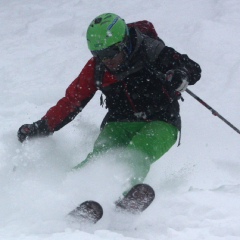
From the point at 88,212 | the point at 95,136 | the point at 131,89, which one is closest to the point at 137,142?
the point at 131,89

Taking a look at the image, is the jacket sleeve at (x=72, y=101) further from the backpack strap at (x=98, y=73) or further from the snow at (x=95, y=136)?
the snow at (x=95, y=136)

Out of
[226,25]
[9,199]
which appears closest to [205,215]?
[9,199]

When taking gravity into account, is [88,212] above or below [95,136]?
below

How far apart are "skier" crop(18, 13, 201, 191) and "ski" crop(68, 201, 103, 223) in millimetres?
834

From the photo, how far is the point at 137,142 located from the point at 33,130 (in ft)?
3.92

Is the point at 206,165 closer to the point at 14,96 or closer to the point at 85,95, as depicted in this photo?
the point at 85,95

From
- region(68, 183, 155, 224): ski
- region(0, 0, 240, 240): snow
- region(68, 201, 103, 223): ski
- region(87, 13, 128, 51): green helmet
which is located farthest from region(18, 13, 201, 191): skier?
region(68, 201, 103, 223): ski

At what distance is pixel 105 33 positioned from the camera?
4.68m

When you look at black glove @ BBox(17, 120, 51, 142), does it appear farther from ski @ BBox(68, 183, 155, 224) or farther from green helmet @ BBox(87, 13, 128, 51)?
ski @ BBox(68, 183, 155, 224)

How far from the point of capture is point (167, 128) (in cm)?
506

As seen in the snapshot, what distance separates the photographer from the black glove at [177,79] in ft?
15.4

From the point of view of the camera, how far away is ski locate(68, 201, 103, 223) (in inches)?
147

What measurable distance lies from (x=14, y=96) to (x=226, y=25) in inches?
152

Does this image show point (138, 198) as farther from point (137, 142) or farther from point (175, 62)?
point (175, 62)
